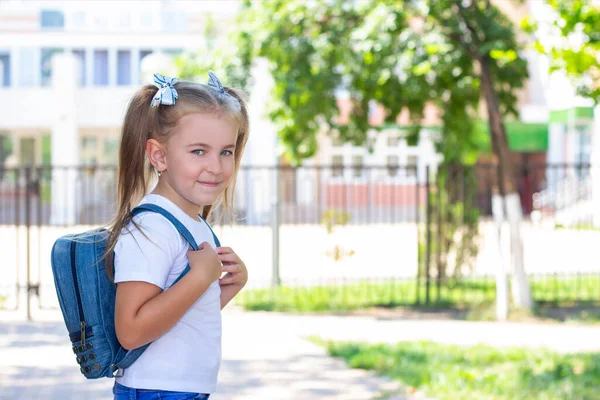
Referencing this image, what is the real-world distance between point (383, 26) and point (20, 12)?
27480mm

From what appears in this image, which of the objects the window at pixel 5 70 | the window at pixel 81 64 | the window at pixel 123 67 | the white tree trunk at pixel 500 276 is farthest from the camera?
the window at pixel 123 67

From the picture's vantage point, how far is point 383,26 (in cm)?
1016

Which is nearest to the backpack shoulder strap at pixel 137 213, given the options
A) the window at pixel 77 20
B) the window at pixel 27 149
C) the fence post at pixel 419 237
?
the fence post at pixel 419 237

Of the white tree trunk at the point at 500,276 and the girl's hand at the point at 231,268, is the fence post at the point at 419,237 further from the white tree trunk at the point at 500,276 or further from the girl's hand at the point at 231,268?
the girl's hand at the point at 231,268

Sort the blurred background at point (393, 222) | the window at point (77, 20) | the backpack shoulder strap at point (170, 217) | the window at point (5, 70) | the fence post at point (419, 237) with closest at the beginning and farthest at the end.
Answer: the backpack shoulder strap at point (170, 217) → the blurred background at point (393, 222) → the fence post at point (419, 237) → the window at point (5, 70) → the window at point (77, 20)

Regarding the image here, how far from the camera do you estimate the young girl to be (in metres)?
2.38

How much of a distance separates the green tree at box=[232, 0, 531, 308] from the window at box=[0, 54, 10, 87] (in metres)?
23.4

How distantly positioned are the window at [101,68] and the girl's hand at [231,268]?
31.0m

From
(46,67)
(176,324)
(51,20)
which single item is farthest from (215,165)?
(51,20)

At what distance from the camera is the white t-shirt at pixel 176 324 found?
2.39 meters

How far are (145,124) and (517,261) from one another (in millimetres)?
8689

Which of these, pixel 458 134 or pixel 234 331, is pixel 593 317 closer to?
pixel 458 134

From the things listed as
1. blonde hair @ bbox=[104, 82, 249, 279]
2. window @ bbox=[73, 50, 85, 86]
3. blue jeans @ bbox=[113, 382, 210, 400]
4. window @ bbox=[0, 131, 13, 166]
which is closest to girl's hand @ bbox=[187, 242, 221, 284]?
blonde hair @ bbox=[104, 82, 249, 279]

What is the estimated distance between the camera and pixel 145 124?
8.42 feet
